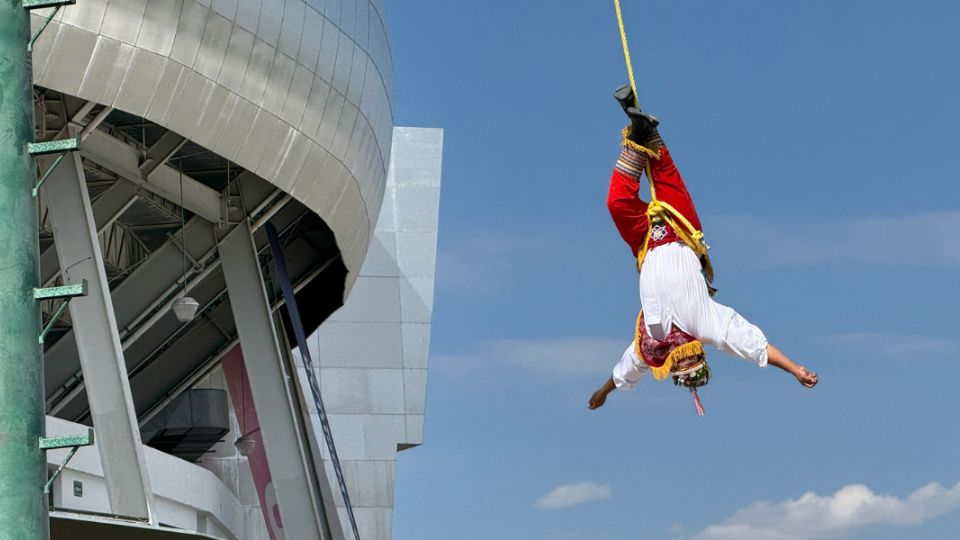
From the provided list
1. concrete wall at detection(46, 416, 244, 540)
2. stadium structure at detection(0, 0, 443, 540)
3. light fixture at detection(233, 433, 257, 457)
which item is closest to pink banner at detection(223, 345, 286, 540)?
stadium structure at detection(0, 0, 443, 540)

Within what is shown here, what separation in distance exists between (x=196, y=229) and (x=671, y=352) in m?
23.9

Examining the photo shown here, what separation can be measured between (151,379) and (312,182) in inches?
478

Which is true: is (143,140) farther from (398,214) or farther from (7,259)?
(398,214)

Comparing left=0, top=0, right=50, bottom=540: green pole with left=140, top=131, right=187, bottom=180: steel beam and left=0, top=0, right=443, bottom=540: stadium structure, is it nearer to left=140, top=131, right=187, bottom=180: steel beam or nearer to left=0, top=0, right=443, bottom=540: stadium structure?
left=0, top=0, right=443, bottom=540: stadium structure

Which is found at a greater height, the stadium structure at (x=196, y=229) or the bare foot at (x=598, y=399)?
the stadium structure at (x=196, y=229)

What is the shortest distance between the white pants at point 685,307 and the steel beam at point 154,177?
61.1ft

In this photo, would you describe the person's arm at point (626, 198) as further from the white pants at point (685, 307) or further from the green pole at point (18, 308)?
the green pole at point (18, 308)

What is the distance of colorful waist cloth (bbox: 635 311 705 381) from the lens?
10.4m

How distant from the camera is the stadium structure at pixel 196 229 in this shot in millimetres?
26031

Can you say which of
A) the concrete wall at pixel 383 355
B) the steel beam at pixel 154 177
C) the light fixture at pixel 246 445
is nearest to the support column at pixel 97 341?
the steel beam at pixel 154 177

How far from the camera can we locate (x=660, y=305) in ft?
34.2

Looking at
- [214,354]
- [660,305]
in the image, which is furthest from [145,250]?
[660,305]

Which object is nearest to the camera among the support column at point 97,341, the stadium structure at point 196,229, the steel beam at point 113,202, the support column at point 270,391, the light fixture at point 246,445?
the stadium structure at point 196,229

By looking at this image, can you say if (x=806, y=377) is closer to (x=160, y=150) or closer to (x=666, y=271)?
(x=666, y=271)
